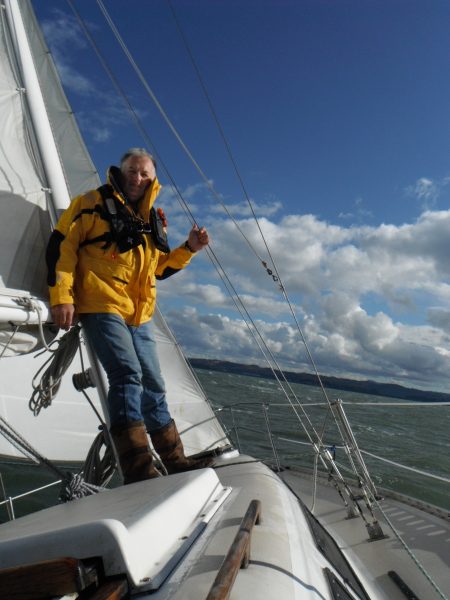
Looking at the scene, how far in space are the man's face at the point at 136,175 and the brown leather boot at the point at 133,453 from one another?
1.28 meters

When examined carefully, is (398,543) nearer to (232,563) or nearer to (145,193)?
(232,563)

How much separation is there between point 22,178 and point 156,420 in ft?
5.45

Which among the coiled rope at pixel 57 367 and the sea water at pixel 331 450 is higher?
the coiled rope at pixel 57 367

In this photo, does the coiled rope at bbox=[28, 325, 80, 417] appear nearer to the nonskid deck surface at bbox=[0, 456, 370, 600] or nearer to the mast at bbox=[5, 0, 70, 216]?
the mast at bbox=[5, 0, 70, 216]

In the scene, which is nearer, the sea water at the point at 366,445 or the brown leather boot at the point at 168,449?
the brown leather boot at the point at 168,449

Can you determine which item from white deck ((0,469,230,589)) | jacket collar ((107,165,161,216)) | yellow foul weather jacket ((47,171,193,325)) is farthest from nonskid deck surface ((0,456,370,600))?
jacket collar ((107,165,161,216))

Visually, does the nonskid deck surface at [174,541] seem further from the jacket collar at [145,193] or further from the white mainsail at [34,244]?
the jacket collar at [145,193]

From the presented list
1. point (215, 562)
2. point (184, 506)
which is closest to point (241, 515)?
point (184, 506)

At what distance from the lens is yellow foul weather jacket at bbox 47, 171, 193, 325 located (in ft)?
7.75

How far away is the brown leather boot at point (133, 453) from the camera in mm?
2230

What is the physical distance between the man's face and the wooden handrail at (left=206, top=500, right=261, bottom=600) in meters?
1.86

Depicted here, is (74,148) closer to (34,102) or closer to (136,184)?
(34,102)

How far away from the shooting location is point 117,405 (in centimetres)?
229

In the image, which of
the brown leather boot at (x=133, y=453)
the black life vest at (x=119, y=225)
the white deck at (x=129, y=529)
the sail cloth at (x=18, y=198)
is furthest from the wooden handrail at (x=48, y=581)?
the black life vest at (x=119, y=225)
